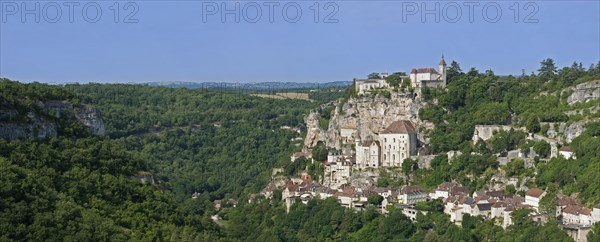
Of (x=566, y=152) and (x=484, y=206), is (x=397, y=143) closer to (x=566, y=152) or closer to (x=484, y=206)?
(x=484, y=206)

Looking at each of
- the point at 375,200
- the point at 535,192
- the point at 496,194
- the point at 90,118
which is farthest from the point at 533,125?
the point at 90,118

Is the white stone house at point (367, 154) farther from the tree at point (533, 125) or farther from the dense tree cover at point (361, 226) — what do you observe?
the tree at point (533, 125)

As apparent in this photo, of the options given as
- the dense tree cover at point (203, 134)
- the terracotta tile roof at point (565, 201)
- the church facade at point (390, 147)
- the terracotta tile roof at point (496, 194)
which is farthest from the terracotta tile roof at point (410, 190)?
the dense tree cover at point (203, 134)

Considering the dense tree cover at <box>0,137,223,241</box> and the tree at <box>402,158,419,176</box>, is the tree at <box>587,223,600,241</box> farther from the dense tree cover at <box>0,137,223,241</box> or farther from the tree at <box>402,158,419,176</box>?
the tree at <box>402,158,419,176</box>

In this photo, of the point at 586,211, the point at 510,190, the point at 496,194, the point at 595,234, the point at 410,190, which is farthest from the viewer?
the point at 410,190

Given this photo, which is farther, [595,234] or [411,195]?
[411,195]

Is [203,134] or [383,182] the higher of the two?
[203,134]
